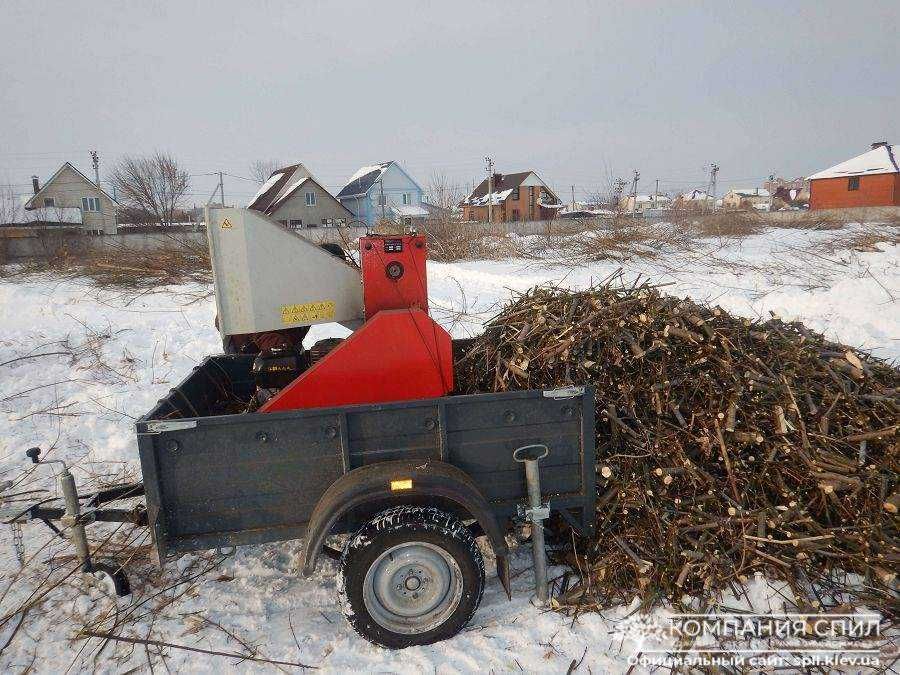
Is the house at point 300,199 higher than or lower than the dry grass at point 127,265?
higher

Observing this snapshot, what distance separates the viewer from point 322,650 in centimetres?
267

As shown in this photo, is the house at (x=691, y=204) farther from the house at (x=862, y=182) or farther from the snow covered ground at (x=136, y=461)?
the snow covered ground at (x=136, y=461)

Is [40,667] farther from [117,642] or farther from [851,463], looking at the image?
[851,463]

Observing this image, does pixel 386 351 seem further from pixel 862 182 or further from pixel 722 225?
pixel 862 182

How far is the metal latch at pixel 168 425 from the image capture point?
2.50 metres

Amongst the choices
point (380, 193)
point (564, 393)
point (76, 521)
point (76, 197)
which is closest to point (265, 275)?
point (76, 521)

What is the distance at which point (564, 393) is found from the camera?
276cm

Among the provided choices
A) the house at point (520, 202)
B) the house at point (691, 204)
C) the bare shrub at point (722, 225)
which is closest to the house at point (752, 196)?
the house at point (691, 204)

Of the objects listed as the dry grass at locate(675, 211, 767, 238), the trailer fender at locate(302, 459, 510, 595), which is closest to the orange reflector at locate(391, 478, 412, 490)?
the trailer fender at locate(302, 459, 510, 595)

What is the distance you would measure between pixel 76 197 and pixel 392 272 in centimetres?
3844

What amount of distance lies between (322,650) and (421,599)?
54 centimetres

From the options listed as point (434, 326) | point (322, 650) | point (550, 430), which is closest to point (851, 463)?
point (550, 430)

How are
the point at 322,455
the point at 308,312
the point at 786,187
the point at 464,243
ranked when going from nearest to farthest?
the point at 322,455
the point at 308,312
the point at 464,243
the point at 786,187

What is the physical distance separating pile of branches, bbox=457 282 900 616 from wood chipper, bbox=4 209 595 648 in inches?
15.8
